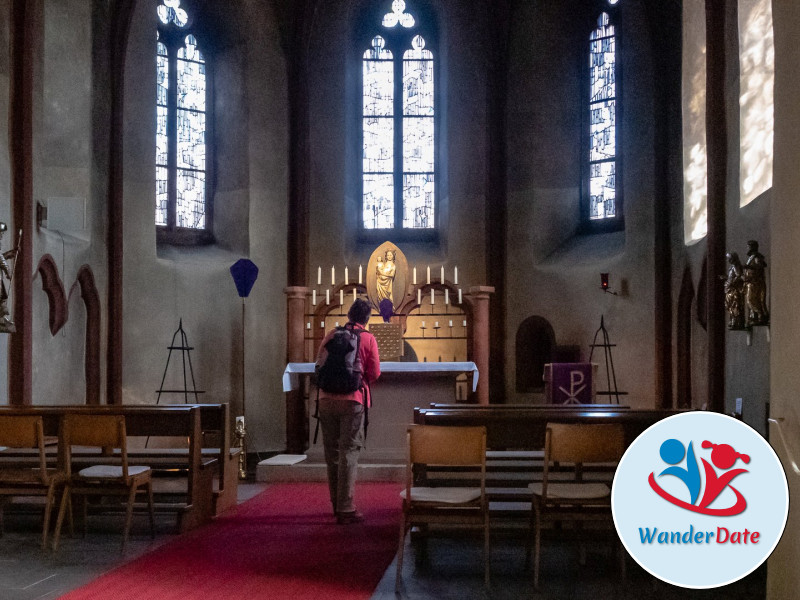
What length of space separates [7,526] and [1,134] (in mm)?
3843

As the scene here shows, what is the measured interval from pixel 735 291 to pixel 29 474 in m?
5.26

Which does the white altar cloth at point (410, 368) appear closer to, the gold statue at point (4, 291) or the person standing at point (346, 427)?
the person standing at point (346, 427)

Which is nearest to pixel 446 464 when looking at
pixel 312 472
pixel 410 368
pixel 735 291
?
pixel 735 291

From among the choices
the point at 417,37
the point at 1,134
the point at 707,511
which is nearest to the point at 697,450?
the point at 707,511

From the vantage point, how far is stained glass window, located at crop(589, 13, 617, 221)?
11.9 meters

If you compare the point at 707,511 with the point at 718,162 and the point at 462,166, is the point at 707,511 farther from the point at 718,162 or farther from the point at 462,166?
the point at 462,166

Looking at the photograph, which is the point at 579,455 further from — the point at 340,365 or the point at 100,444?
the point at 100,444

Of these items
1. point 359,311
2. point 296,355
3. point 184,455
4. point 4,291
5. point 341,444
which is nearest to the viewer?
point 341,444

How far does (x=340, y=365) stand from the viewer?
6406mm

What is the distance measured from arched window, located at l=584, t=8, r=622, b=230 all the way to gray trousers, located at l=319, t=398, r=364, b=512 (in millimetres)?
6512

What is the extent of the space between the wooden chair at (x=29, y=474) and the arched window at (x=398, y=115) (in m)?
7.72

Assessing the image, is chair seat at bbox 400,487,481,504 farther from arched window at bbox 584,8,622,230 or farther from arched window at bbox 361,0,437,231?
arched window at bbox 361,0,437,231

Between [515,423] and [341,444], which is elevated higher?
[515,423]

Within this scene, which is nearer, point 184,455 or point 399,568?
point 399,568
